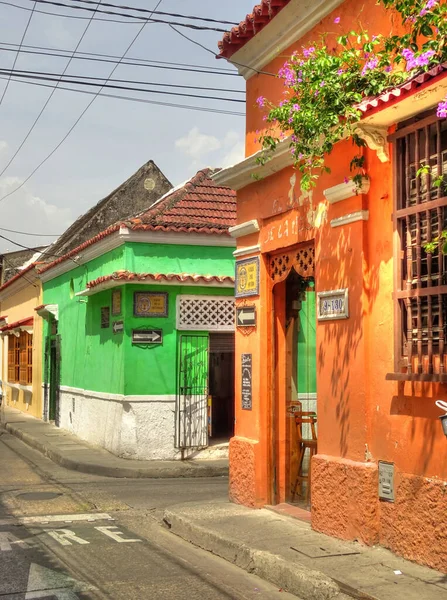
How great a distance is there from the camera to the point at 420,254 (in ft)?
21.5

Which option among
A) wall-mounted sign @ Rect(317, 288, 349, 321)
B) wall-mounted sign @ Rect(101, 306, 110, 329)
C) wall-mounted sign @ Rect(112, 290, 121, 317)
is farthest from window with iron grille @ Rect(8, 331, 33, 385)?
wall-mounted sign @ Rect(317, 288, 349, 321)

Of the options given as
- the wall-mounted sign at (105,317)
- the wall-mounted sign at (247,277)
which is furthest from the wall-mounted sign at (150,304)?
the wall-mounted sign at (247,277)

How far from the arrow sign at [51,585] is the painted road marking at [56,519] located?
86.7 inches

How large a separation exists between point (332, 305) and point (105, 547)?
3.27 m

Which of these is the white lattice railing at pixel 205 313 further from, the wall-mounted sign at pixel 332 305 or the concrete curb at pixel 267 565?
the wall-mounted sign at pixel 332 305

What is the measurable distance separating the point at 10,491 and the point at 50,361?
11152 millimetres

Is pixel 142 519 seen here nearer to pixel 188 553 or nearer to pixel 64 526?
pixel 64 526

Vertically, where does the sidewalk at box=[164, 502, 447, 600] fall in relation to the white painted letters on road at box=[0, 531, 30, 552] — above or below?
above

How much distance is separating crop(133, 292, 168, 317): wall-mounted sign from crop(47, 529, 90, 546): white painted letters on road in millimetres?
6330

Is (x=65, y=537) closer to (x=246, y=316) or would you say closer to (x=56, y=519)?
(x=56, y=519)

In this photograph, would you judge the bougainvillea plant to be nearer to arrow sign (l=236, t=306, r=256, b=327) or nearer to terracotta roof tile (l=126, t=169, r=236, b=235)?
arrow sign (l=236, t=306, r=256, b=327)

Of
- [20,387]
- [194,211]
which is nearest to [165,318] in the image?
[194,211]

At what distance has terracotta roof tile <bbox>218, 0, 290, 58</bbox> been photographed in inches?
346

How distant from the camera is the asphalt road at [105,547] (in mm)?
6191
